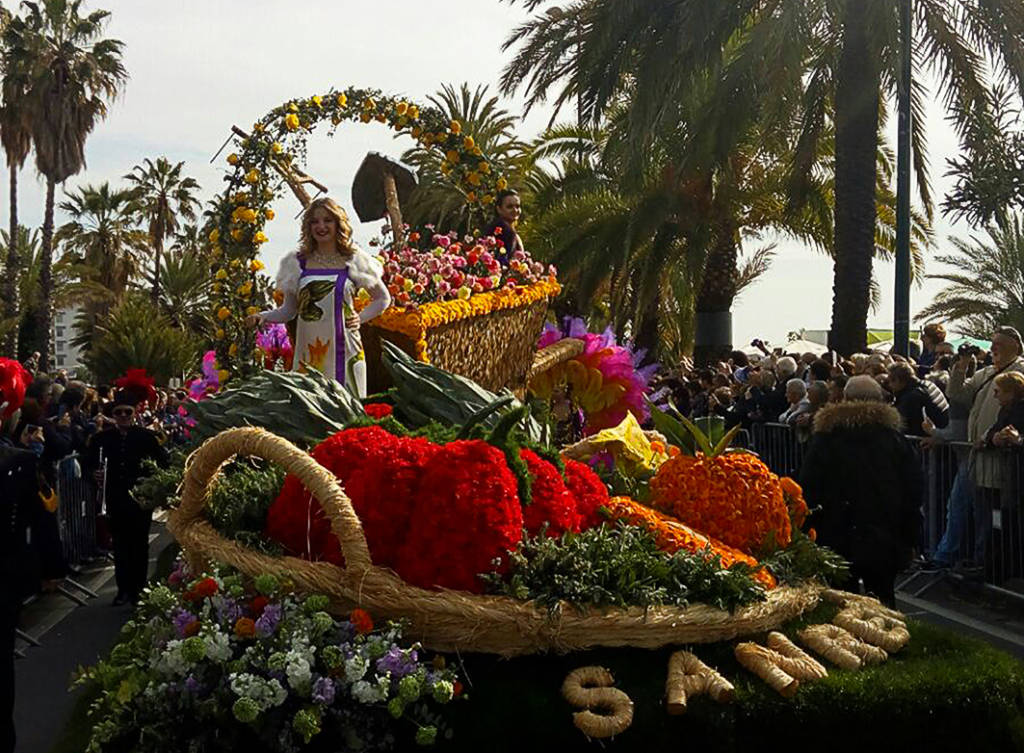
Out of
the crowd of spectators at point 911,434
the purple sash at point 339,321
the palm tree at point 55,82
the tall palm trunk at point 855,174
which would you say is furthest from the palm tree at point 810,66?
the palm tree at point 55,82

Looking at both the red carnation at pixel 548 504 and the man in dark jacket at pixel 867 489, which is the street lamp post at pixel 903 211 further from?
the red carnation at pixel 548 504

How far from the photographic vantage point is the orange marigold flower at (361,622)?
3305 millimetres

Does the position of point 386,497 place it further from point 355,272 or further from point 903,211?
point 903,211

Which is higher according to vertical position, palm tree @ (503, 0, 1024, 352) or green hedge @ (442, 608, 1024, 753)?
palm tree @ (503, 0, 1024, 352)

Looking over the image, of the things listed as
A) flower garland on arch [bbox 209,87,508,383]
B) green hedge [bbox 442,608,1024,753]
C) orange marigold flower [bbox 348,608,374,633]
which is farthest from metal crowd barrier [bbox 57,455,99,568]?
green hedge [bbox 442,608,1024,753]

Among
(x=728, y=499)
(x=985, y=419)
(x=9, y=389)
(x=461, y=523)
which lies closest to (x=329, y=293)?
(x=9, y=389)

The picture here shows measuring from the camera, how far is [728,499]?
14.1 ft

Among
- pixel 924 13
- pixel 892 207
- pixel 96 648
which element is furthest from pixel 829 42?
pixel 96 648

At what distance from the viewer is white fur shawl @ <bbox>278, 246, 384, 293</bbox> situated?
23.7 ft

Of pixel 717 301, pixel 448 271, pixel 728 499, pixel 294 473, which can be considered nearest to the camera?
pixel 294 473

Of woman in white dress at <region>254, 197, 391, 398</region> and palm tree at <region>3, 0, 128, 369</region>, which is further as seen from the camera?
palm tree at <region>3, 0, 128, 369</region>

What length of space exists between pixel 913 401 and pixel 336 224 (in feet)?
16.8

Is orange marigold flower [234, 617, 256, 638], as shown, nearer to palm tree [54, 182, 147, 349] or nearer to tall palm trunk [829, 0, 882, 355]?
tall palm trunk [829, 0, 882, 355]

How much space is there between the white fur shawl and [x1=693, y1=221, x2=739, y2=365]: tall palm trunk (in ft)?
49.8
